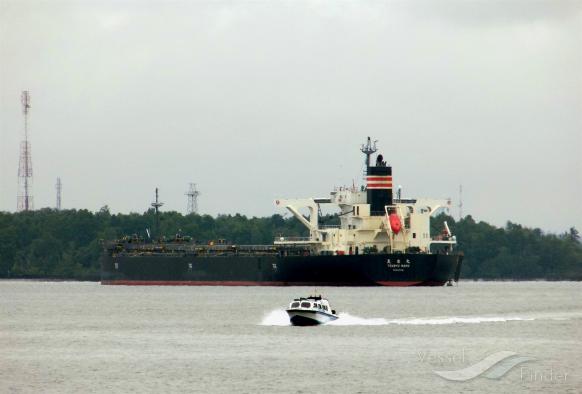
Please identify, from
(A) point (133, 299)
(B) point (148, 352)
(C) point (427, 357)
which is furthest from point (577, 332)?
(A) point (133, 299)

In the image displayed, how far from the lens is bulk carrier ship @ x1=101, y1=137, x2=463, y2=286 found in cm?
15725

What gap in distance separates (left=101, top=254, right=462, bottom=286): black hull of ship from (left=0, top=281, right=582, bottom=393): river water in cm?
3168

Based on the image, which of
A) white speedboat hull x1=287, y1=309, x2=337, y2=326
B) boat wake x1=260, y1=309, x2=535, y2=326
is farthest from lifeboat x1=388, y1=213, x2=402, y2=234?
white speedboat hull x1=287, y1=309, x2=337, y2=326

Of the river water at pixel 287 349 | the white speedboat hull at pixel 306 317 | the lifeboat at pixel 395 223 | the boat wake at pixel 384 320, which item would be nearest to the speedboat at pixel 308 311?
the white speedboat hull at pixel 306 317

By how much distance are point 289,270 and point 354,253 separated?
741cm

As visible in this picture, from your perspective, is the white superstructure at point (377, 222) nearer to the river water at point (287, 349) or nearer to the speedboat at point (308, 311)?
the river water at point (287, 349)

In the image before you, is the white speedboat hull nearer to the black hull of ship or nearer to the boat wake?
the boat wake

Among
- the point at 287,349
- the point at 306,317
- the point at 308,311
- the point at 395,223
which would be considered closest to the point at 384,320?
the point at 306,317

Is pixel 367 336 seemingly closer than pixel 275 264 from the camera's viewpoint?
Yes

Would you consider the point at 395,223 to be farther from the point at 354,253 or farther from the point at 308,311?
the point at 308,311

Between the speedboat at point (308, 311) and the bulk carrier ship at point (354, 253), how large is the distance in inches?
2455

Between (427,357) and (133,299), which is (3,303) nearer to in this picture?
(133,299)

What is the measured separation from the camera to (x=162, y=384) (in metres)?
65.4

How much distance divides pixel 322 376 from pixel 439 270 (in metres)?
92.5
